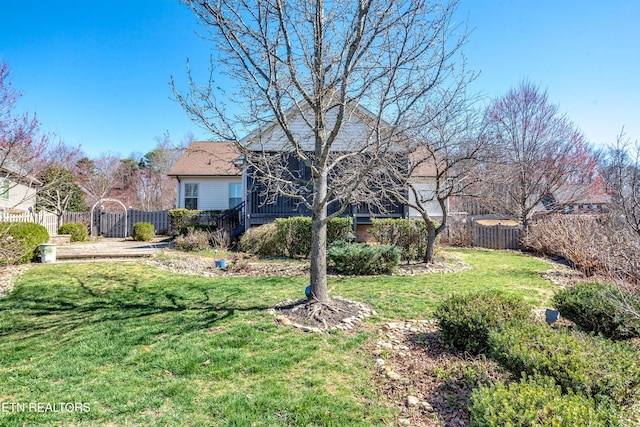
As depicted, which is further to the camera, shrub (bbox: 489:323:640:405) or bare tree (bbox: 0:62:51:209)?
bare tree (bbox: 0:62:51:209)

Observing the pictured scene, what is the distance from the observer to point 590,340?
9.89ft

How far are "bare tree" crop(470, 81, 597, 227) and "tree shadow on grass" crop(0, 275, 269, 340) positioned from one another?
14607 millimetres

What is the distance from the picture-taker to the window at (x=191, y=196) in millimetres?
19172

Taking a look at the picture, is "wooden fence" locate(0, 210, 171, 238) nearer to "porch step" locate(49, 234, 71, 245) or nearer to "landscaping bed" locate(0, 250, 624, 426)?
"porch step" locate(49, 234, 71, 245)

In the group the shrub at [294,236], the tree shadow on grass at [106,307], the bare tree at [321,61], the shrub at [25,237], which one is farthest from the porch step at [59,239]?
the bare tree at [321,61]

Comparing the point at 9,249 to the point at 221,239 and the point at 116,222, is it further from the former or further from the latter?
the point at 116,222

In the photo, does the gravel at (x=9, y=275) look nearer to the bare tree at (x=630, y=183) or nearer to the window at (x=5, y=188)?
the window at (x=5, y=188)

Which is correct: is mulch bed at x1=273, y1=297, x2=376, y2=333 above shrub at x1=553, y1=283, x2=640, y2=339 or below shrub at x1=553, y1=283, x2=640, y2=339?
below

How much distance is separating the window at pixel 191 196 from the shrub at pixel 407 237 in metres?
12.8

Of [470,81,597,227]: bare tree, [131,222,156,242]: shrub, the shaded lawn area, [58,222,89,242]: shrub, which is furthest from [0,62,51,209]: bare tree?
[470,81,597,227]: bare tree

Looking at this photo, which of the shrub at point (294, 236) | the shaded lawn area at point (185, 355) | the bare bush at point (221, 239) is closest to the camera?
the shaded lawn area at point (185, 355)

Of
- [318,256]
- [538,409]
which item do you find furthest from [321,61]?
[538,409]

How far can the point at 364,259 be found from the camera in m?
8.51

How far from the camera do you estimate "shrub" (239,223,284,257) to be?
11457 mm
